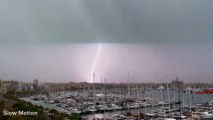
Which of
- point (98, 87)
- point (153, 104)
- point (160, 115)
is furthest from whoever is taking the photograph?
point (98, 87)

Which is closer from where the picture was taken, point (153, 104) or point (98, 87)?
point (153, 104)

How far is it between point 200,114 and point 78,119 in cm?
1646

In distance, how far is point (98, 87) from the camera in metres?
135

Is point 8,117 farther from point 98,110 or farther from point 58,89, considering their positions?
point 58,89

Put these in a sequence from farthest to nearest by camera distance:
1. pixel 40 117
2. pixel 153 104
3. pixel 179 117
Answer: pixel 153 104 → pixel 179 117 → pixel 40 117

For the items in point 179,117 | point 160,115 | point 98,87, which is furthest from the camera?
point 98,87

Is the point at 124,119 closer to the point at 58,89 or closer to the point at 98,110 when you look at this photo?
the point at 98,110

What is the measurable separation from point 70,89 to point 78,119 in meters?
105

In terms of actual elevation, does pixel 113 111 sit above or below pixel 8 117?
below

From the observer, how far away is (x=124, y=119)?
30.0 metres

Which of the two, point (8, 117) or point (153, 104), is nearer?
point (8, 117)

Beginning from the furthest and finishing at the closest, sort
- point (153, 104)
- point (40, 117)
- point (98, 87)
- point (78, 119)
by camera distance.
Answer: point (98, 87) < point (153, 104) < point (78, 119) < point (40, 117)

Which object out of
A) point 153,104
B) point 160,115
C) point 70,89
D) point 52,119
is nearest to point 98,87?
point 70,89

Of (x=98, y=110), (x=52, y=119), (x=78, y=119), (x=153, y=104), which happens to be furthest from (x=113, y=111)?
(x=52, y=119)
